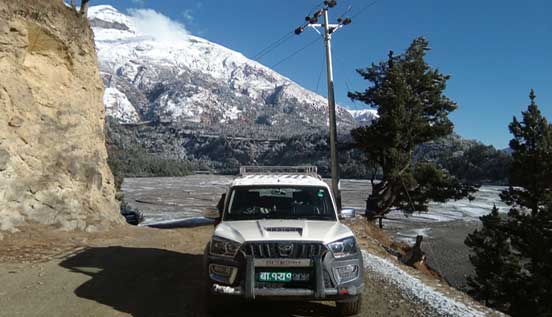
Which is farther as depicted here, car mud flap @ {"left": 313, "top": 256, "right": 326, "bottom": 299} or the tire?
the tire

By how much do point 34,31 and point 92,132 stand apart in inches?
154

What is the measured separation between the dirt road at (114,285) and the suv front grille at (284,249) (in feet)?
3.77

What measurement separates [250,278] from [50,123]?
1107 centimetres

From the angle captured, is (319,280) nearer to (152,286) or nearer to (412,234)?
(152,286)

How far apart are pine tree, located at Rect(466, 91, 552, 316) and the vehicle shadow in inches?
635

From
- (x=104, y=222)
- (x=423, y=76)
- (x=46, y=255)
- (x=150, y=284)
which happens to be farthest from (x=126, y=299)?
(x=423, y=76)

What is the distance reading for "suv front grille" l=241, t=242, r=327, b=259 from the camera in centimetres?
524

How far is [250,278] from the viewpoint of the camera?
5.08 metres

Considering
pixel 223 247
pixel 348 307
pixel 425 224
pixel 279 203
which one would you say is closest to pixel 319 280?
pixel 348 307

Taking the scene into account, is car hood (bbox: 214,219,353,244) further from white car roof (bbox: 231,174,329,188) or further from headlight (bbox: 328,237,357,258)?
white car roof (bbox: 231,174,329,188)

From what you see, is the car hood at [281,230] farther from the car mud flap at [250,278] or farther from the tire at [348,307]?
the tire at [348,307]

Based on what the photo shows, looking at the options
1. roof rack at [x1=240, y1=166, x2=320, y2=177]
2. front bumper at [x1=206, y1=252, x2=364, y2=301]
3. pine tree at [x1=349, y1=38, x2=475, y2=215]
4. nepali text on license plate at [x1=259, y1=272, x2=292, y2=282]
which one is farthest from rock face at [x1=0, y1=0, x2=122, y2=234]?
pine tree at [x1=349, y1=38, x2=475, y2=215]

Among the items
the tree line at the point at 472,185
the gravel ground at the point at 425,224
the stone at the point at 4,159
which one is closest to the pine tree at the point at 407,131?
the tree line at the point at 472,185

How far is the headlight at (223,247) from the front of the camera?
5.37 metres
